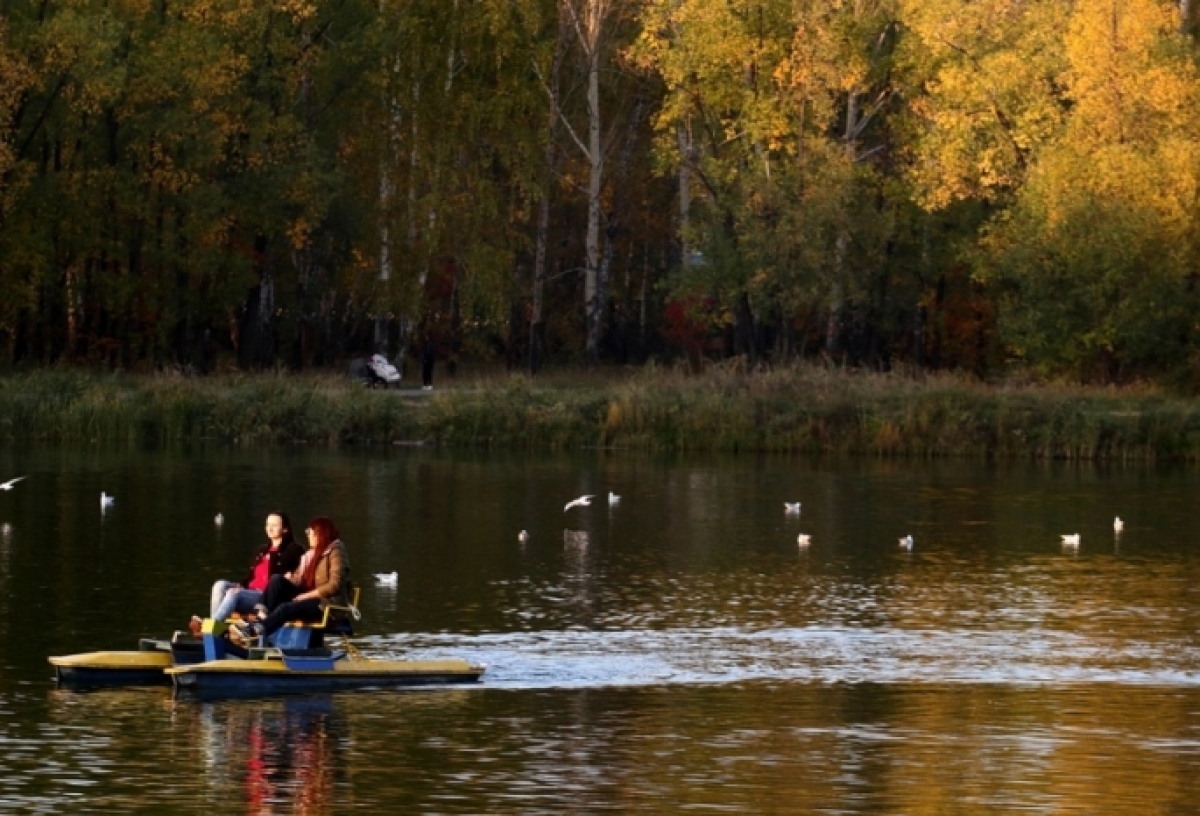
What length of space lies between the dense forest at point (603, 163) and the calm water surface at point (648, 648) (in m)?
19.4

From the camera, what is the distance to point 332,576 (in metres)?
24.2

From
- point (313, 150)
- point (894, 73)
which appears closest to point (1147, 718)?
point (313, 150)

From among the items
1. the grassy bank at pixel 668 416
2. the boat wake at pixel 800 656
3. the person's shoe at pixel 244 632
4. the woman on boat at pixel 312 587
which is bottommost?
the boat wake at pixel 800 656

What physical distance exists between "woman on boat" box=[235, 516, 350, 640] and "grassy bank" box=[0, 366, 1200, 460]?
36841 mm

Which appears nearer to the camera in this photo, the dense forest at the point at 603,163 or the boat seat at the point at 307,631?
the boat seat at the point at 307,631

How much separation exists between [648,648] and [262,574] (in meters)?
4.99

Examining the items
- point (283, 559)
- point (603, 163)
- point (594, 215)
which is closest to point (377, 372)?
point (594, 215)

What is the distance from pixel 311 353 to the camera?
284 ft

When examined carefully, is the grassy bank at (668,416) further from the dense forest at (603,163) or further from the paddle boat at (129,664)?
the paddle boat at (129,664)

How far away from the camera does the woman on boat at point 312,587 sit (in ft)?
79.4

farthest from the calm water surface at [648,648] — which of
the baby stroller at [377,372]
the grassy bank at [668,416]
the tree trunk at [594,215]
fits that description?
the tree trunk at [594,215]

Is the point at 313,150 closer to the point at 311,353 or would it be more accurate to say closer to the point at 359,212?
the point at 359,212

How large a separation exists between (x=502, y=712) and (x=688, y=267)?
5559cm

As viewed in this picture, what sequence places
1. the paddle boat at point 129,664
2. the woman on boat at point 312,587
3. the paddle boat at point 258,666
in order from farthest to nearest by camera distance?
the woman on boat at point 312,587
the paddle boat at point 129,664
the paddle boat at point 258,666
